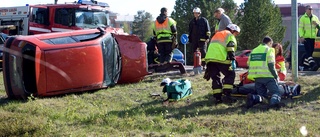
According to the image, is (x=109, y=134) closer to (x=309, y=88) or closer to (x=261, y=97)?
(x=261, y=97)

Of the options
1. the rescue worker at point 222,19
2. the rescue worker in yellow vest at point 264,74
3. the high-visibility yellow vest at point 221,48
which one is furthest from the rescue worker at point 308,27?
the high-visibility yellow vest at point 221,48

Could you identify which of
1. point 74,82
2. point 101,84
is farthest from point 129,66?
point 74,82

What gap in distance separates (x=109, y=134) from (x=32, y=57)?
3.09 m

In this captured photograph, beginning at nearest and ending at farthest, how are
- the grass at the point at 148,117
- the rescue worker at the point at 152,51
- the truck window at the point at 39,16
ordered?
the grass at the point at 148,117, the rescue worker at the point at 152,51, the truck window at the point at 39,16

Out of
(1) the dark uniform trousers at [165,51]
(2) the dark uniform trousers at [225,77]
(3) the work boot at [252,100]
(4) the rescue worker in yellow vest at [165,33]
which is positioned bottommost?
(3) the work boot at [252,100]

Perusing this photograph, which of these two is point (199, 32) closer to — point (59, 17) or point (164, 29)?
point (164, 29)

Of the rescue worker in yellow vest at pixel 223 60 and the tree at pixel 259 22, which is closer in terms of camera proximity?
the rescue worker in yellow vest at pixel 223 60

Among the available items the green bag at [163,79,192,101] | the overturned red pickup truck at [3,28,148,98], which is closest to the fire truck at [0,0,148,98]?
the overturned red pickup truck at [3,28,148,98]

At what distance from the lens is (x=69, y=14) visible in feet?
57.7

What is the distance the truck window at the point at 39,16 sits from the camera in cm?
1847

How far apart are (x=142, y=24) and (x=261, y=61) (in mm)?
58357

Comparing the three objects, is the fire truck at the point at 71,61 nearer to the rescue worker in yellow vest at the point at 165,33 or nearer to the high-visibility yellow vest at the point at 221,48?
the rescue worker in yellow vest at the point at 165,33

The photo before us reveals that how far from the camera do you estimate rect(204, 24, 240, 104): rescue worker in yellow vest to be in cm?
833

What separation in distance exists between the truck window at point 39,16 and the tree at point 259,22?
1949cm
